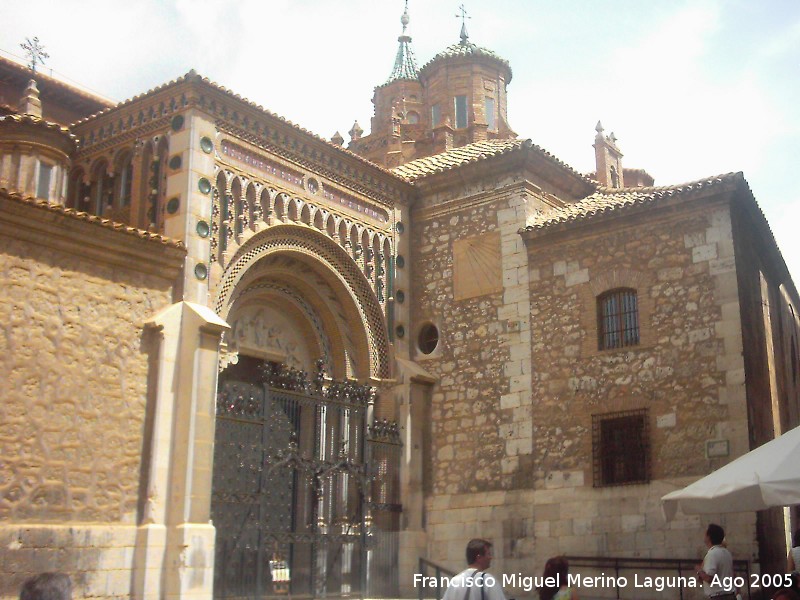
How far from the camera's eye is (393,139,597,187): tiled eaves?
59.2ft

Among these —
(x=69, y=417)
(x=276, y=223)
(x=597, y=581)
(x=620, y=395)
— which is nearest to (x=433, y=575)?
(x=597, y=581)

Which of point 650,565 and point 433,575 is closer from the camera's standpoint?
point 650,565

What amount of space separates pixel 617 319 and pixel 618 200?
2.58m

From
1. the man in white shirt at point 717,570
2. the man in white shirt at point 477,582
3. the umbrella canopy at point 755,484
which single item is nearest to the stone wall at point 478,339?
the man in white shirt at point 717,570

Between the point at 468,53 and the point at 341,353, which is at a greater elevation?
the point at 468,53

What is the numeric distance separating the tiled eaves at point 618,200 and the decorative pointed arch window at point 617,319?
1.41 m

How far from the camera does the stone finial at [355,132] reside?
129 feet

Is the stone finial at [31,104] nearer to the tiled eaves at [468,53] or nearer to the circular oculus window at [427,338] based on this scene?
the circular oculus window at [427,338]

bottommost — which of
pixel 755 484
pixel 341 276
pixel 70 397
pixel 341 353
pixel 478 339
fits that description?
pixel 755 484

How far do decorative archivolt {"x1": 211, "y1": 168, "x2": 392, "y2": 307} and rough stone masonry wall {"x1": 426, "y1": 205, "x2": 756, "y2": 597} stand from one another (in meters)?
2.96

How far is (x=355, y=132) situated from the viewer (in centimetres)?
3975

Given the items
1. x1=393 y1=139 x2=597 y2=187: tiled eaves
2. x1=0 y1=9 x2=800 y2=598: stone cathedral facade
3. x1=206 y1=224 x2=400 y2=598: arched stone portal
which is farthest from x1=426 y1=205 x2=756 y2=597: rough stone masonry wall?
x1=206 y1=224 x2=400 y2=598: arched stone portal

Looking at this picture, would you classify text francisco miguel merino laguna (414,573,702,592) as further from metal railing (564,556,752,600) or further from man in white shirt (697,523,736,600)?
man in white shirt (697,523,736,600)

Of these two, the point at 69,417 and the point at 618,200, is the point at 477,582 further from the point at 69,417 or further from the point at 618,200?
the point at 618,200
